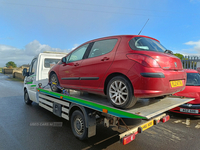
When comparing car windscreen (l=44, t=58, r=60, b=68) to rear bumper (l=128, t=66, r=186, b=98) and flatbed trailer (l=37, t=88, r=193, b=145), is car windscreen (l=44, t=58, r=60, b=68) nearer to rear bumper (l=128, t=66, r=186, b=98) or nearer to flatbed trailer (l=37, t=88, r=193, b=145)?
flatbed trailer (l=37, t=88, r=193, b=145)

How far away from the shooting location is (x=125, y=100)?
8.60ft

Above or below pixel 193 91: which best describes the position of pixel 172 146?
below

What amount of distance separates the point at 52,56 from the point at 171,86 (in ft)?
17.0

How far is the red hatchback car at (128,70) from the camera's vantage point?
2.48 m

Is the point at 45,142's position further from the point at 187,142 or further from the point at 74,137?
the point at 187,142

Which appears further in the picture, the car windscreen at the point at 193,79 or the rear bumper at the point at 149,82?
the car windscreen at the point at 193,79

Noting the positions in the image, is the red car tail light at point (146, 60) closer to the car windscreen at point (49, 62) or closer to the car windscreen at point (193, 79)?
the car windscreen at point (193, 79)

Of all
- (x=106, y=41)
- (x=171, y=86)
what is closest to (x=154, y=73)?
(x=171, y=86)

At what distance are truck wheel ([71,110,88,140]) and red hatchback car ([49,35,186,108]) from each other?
24.9 inches

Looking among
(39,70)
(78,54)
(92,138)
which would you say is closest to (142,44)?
(78,54)

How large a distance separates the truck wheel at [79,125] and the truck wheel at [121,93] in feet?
3.20

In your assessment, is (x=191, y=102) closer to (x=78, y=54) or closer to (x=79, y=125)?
(x=79, y=125)

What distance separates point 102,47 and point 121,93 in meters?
1.20

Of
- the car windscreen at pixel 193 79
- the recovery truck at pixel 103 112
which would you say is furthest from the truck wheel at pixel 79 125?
the car windscreen at pixel 193 79
